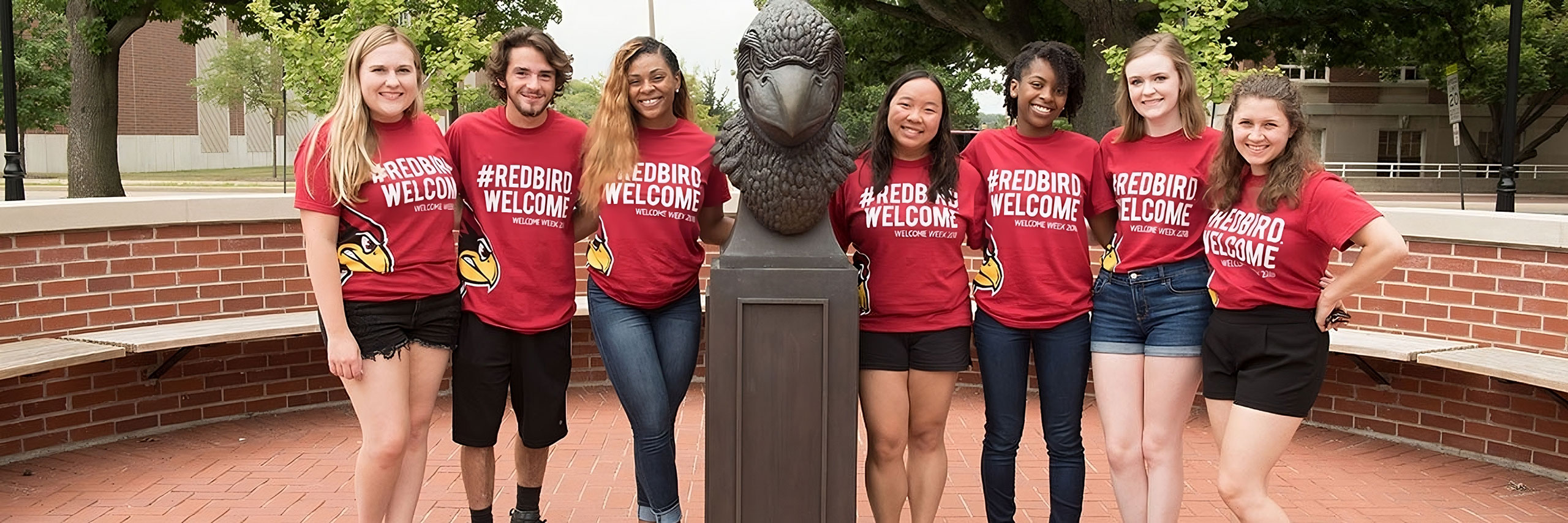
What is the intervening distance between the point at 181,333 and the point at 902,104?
3.88m

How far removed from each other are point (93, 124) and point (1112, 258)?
1636cm

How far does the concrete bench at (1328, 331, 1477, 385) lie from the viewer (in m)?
5.27

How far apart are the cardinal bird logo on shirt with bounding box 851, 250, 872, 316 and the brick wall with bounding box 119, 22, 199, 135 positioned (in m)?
36.5

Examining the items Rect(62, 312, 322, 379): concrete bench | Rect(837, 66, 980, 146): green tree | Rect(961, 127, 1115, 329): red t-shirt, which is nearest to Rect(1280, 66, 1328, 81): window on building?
Rect(837, 66, 980, 146): green tree

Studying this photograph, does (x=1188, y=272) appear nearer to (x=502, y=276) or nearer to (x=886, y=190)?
(x=886, y=190)

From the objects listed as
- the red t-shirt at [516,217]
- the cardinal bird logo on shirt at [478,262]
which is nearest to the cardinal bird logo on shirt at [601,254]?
the red t-shirt at [516,217]

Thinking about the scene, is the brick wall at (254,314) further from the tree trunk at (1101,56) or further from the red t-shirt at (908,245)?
the tree trunk at (1101,56)

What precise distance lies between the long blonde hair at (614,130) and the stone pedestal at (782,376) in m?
0.47

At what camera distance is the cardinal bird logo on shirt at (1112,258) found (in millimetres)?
3502

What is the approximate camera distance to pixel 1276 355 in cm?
319

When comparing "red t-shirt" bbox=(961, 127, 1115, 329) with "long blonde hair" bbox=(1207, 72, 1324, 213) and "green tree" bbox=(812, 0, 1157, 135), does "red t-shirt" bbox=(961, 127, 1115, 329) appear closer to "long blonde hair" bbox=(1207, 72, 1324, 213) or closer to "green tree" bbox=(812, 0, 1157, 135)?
"long blonde hair" bbox=(1207, 72, 1324, 213)

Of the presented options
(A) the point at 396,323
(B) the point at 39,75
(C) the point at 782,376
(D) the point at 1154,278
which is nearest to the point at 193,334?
(A) the point at 396,323

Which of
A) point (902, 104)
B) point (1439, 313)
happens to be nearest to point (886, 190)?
point (902, 104)

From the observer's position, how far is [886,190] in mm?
3439
